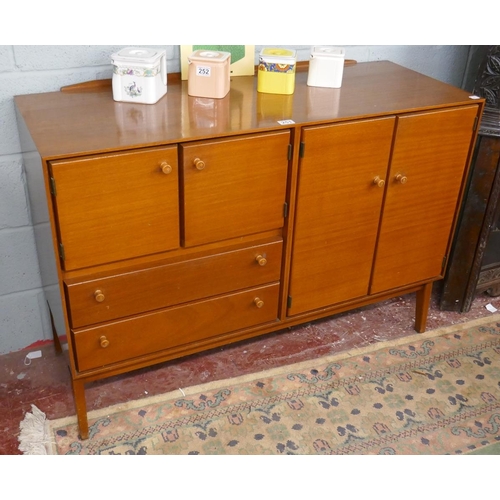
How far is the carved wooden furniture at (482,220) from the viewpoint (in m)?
2.14

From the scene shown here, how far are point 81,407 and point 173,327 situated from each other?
370 millimetres

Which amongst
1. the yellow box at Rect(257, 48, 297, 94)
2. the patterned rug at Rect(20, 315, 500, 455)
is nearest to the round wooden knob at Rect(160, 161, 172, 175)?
the yellow box at Rect(257, 48, 297, 94)

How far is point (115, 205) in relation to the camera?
1539 mm

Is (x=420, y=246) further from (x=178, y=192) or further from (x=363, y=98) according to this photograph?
(x=178, y=192)

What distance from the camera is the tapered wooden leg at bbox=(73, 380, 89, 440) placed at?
1.80 m

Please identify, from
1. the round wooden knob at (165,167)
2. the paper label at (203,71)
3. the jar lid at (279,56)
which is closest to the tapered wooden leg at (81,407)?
the round wooden knob at (165,167)

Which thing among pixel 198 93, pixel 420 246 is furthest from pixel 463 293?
pixel 198 93

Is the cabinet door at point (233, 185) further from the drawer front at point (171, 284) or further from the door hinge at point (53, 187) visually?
the door hinge at point (53, 187)

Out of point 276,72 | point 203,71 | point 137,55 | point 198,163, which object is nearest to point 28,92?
point 137,55

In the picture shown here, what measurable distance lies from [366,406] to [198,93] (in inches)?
45.2

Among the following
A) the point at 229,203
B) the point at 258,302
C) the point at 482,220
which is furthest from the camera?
the point at 482,220

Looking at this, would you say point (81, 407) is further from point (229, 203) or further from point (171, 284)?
point (229, 203)

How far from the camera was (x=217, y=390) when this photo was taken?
206cm

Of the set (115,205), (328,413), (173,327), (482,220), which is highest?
(115,205)
